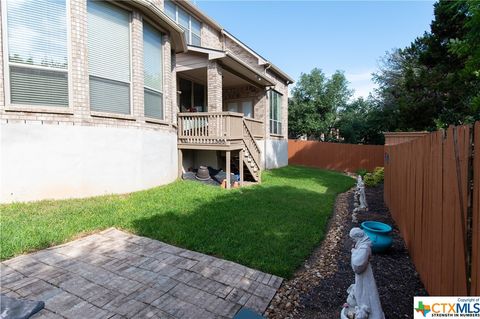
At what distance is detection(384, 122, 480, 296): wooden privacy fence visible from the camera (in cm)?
202

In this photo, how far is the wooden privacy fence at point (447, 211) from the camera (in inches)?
79.5

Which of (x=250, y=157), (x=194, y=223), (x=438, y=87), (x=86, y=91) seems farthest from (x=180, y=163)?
(x=438, y=87)

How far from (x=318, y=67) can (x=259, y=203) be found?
90.5 ft

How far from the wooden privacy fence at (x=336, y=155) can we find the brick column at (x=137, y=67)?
15.6m

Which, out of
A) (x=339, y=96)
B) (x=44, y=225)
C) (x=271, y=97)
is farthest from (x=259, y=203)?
(x=339, y=96)

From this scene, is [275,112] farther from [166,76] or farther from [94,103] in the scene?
[94,103]

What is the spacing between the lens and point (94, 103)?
638 cm

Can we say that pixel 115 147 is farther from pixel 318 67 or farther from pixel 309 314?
pixel 318 67

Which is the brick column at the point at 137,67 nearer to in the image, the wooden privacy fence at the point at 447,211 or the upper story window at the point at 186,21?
the upper story window at the point at 186,21

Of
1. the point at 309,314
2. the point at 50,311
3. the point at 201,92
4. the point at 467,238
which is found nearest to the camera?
the point at 467,238

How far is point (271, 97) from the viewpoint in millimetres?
15781

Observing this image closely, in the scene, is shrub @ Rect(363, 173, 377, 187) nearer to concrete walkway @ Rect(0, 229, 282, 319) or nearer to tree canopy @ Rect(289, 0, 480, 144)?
tree canopy @ Rect(289, 0, 480, 144)

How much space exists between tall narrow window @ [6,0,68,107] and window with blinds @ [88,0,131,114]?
565 mm

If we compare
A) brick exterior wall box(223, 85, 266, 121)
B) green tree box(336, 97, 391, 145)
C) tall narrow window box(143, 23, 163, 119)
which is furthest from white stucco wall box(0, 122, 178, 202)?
green tree box(336, 97, 391, 145)
